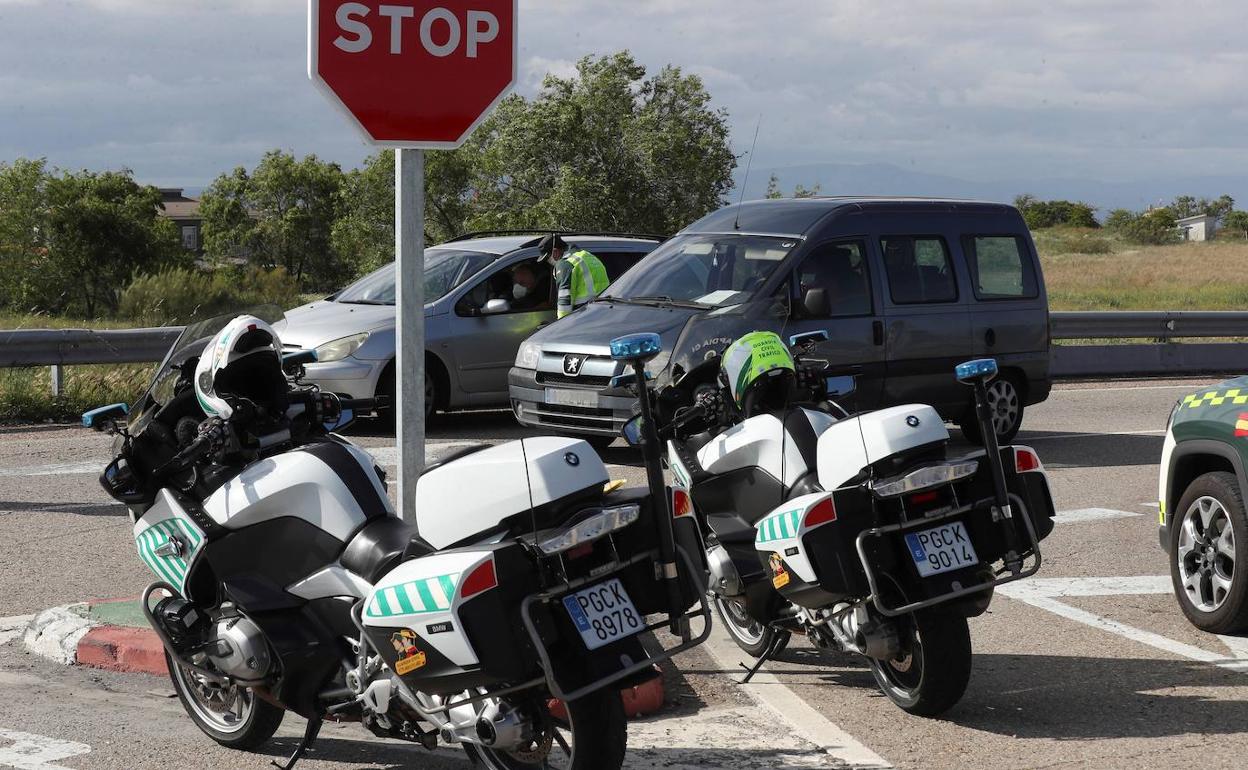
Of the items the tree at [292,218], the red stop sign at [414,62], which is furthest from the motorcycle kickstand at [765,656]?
the tree at [292,218]

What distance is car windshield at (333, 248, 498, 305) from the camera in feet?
44.8

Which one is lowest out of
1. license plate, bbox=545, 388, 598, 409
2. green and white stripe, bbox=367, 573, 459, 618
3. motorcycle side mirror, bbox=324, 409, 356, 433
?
license plate, bbox=545, 388, 598, 409

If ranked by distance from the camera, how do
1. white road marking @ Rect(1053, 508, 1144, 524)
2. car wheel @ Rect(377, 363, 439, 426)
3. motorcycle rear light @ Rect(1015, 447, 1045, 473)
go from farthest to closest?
car wheel @ Rect(377, 363, 439, 426) → white road marking @ Rect(1053, 508, 1144, 524) → motorcycle rear light @ Rect(1015, 447, 1045, 473)

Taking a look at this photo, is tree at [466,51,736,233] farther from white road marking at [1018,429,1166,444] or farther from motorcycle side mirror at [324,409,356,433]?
motorcycle side mirror at [324,409,356,433]

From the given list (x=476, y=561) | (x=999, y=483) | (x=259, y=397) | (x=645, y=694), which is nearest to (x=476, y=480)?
(x=476, y=561)

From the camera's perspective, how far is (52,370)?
14.3 metres

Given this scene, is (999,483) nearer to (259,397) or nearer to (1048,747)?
(1048,747)

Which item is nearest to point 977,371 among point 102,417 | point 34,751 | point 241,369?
point 241,369

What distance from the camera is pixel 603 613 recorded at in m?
4.21

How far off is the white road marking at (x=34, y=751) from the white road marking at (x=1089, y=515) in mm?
6404

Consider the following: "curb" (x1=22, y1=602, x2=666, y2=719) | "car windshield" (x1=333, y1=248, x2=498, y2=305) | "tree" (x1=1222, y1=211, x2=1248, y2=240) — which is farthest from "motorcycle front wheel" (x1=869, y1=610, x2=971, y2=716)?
"tree" (x1=1222, y1=211, x2=1248, y2=240)

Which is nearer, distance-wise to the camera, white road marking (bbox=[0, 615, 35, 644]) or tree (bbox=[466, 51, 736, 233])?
white road marking (bbox=[0, 615, 35, 644])

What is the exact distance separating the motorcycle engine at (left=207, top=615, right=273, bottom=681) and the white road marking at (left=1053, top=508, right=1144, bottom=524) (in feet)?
20.1

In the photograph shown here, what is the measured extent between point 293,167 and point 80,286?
1397 inches
